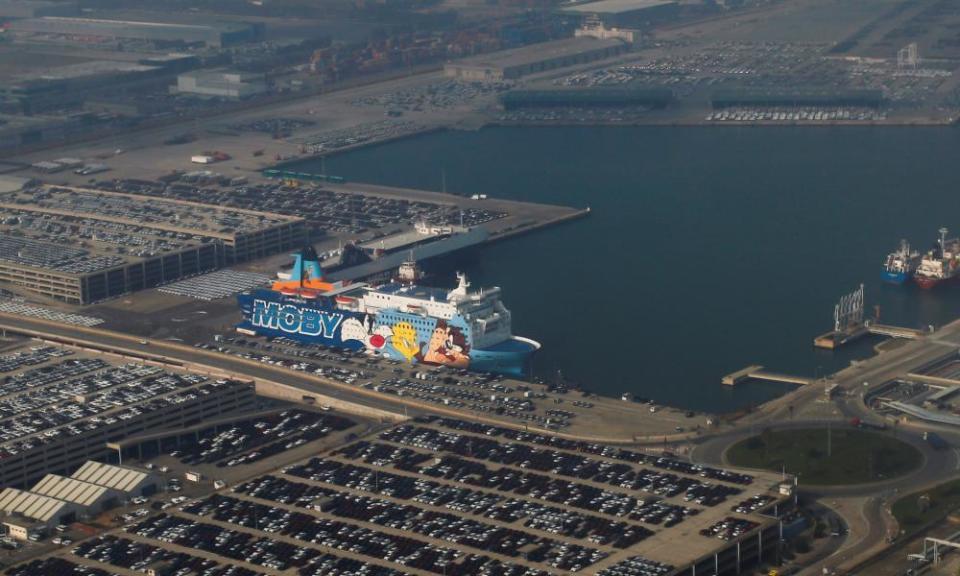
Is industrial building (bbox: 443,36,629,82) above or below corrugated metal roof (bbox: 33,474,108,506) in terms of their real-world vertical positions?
above

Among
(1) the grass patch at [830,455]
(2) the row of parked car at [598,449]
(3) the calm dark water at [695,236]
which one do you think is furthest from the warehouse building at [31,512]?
(3) the calm dark water at [695,236]

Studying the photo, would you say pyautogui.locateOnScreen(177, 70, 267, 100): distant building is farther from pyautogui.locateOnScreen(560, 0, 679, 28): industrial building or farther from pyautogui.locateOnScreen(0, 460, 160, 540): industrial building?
pyautogui.locateOnScreen(0, 460, 160, 540): industrial building

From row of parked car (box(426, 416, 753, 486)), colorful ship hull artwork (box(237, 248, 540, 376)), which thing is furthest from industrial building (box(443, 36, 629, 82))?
row of parked car (box(426, 416, 753, 486))

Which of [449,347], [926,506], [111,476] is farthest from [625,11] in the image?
[926,506]

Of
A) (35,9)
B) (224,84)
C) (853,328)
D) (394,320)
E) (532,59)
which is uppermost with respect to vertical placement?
(35,9)

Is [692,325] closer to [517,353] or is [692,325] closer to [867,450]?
[517,353]

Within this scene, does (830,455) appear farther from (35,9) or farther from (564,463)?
(35,9)

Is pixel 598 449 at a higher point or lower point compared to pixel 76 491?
higher
